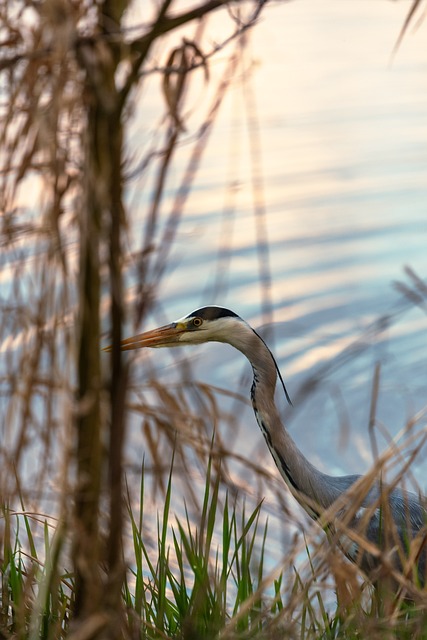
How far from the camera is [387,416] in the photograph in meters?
5.25

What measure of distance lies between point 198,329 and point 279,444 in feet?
1.58

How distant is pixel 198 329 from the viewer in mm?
3445

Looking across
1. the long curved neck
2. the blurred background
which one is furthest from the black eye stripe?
the blurred background

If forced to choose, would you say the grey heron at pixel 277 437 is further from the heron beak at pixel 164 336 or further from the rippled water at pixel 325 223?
the rippled water at pixel 325 223

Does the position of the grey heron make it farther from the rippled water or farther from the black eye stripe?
the rippled water

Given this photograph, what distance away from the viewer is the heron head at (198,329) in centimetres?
338

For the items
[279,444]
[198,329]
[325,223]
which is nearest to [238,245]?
[325,223]

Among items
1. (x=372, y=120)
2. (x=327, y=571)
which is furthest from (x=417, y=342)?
(x=327, y=571)

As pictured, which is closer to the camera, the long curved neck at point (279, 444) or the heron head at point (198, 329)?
the long curved neck at point (279, 444)

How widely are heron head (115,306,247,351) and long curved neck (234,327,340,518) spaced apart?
74mm

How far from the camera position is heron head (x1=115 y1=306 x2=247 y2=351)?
3.38 metres

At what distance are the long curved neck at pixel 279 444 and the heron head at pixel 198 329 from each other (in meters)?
0.07

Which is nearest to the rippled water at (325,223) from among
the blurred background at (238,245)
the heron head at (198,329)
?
the blurred background at (238,245)

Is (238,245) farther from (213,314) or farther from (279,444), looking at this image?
(279,444)
